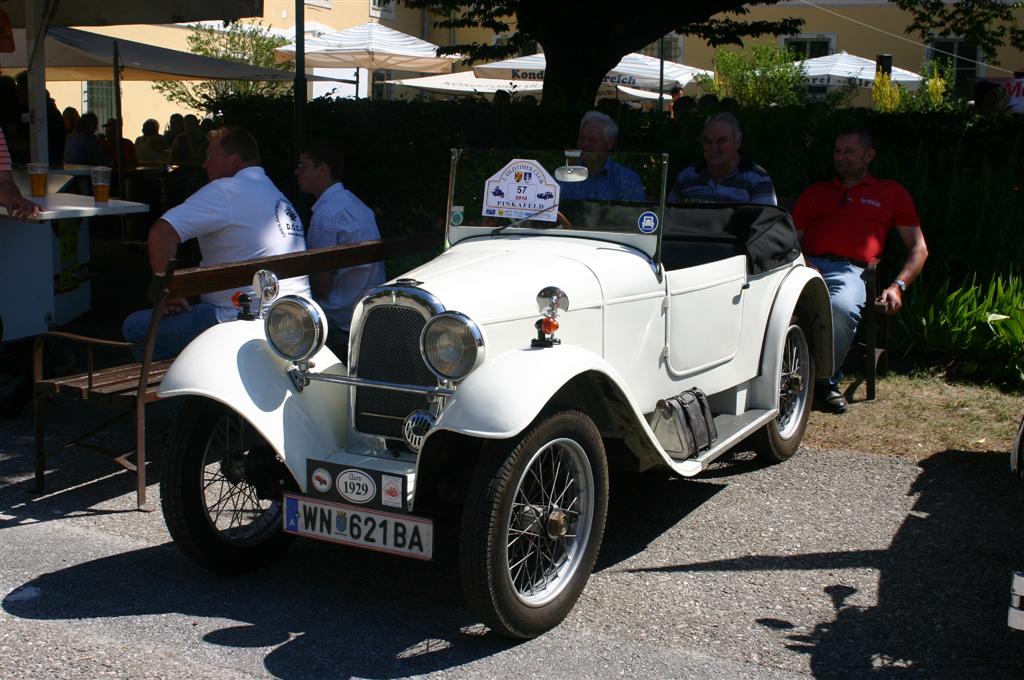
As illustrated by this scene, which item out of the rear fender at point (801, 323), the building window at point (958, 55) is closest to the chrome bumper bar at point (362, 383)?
the rear fender at point (801, 323)

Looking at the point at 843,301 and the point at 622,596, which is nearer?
the point at 622,596

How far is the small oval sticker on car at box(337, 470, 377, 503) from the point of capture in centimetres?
374

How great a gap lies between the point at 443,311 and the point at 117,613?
153cm

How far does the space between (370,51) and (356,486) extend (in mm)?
16119

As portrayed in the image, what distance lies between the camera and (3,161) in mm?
6457

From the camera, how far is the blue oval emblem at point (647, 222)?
4.79 meters

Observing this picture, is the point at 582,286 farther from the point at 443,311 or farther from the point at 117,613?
the point at 117,613

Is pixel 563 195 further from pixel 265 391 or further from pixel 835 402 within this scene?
pixel 835 402

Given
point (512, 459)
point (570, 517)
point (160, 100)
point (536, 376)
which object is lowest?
point (570, 517)

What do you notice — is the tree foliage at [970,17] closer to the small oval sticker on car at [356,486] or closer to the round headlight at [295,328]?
the round headlight at [295,328]

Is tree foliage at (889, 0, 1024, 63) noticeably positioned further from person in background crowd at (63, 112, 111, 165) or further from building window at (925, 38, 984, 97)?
person in background crowd at (63, 112, 111, 165)

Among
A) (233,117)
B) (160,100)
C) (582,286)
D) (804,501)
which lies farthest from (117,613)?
(160,100)

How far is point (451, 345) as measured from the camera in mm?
3816

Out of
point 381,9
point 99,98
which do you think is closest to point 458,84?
point 99,98
